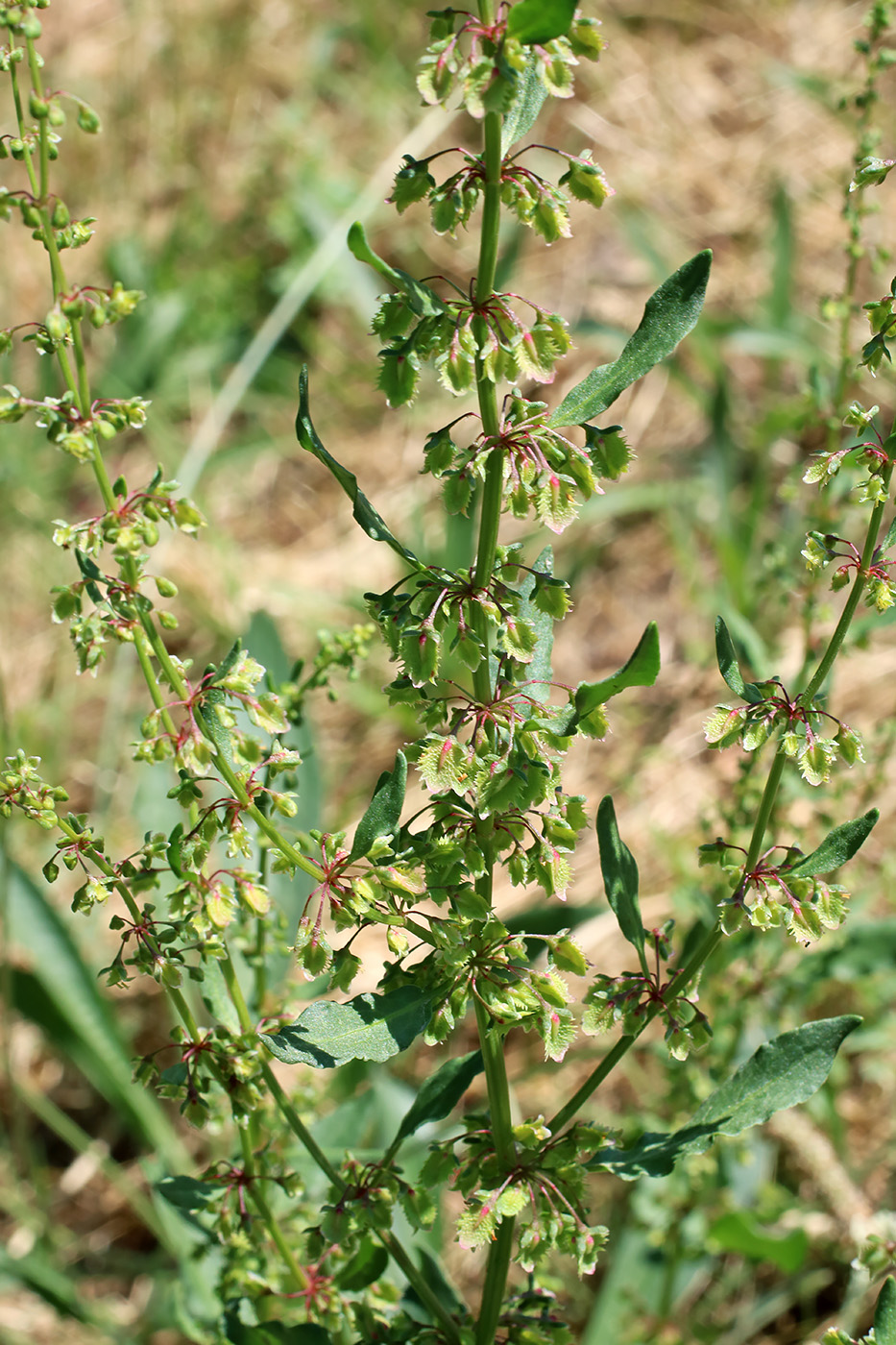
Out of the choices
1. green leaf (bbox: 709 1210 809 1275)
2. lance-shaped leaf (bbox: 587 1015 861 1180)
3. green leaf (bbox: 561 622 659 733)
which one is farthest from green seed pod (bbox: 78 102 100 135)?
green leaf (bbox: 709 1210 809 1275)

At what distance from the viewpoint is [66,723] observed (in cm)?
382

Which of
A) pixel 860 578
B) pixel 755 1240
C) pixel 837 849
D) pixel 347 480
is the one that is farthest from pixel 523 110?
pixel 755 1240

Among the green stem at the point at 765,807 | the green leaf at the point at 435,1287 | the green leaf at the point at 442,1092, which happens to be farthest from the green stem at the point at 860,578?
the green leaf at the point at 435,1287

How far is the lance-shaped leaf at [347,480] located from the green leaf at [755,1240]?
168 cm

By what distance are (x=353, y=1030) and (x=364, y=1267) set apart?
42 centimetres

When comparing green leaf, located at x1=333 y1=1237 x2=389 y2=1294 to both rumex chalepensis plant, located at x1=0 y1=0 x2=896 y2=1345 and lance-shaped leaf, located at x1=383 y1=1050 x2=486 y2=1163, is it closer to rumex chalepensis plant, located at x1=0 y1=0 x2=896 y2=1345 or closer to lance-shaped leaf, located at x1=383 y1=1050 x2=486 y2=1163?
rumex chalepensis plant, located at x1=0 y1=0 x2=896 y2=1345

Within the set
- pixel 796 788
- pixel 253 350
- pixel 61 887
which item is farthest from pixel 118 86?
pixel 796 788

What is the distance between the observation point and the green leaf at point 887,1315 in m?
1.41

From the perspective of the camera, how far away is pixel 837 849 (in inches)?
52.1

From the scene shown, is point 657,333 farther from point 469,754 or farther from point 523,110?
point 469,754

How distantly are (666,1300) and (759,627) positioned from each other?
1659mm

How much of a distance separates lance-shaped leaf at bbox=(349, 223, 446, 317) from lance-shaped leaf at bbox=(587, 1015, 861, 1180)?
86 centimetres

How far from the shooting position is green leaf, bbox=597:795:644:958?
1444mm

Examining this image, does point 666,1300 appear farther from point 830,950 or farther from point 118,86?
point 118,86
